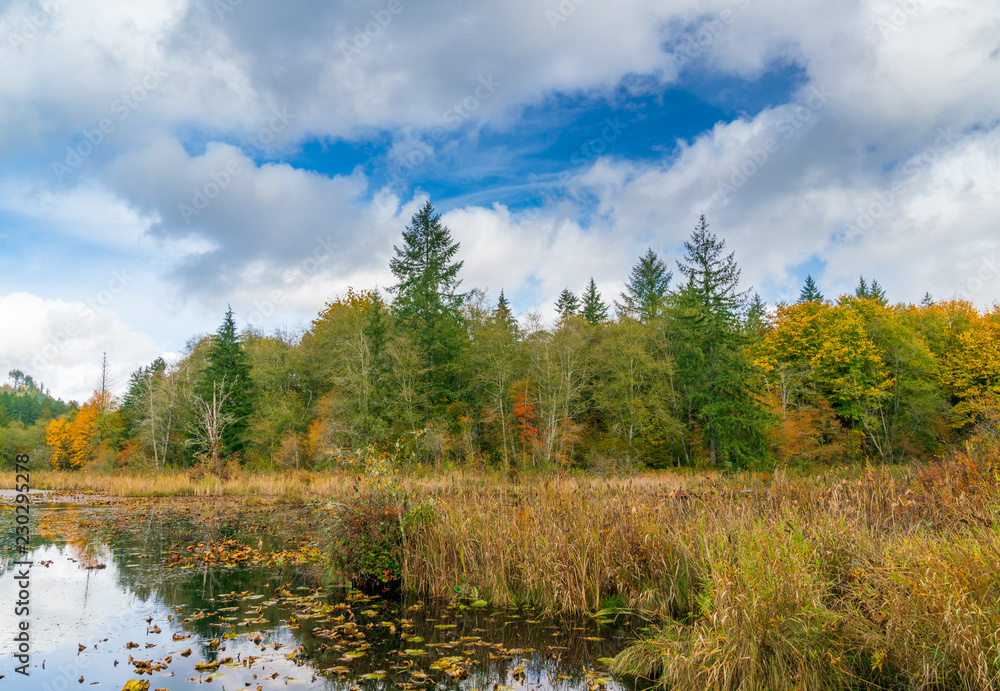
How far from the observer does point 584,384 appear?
37.3 metres

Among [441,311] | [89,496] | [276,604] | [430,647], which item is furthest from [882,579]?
[441,311]

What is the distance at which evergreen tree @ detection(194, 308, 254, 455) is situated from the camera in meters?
41.6

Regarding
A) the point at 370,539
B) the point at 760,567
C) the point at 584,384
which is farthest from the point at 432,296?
the point at 760,567

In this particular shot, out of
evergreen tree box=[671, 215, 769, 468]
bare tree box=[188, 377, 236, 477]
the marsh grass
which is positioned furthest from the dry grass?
evergreen tree box=[671, 215, 769, 468]

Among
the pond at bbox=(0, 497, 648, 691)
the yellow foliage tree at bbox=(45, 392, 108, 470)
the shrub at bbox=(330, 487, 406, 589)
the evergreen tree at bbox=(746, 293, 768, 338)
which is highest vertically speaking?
the evergreen tree at bbox=(746, 293, 768, 338)

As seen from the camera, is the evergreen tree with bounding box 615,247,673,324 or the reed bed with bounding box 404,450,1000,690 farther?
the evergreen tree with bounding box 615,247,673,324

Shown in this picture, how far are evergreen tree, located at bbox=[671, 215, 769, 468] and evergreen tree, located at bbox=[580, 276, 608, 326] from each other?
1449 cm

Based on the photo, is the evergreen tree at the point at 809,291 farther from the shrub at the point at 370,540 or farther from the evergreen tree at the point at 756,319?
the shrub at the point at 370,540

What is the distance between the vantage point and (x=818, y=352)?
137 feet

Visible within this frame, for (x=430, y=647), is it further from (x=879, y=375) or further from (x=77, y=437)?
(x=77, y=437)

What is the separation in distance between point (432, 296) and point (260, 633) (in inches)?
1381

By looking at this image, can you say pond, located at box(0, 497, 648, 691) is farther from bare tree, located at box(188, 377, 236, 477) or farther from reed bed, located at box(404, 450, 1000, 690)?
bare tree, located at box(188, 377, 236, 477)

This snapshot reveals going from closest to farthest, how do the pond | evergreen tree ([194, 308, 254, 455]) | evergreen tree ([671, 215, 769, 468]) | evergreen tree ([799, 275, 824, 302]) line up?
the pond < evergreen tree ([671, 215, 769, 468]) < evergreen tree ([194, 308, 254, 455]) < evergreen tree ([799, 275, 824, 302])

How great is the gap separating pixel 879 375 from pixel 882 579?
41511mm
